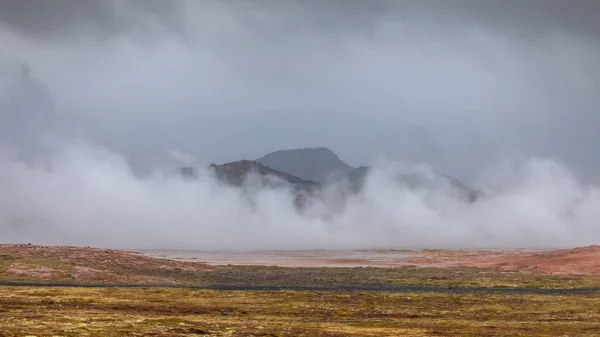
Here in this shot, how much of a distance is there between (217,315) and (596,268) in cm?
9075

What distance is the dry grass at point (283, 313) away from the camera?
190 ft

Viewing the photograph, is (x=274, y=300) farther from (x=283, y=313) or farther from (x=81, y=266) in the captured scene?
(x=81, y=266)

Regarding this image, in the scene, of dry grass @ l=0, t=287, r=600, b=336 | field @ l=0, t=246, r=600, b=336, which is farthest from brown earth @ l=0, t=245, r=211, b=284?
dry grass @ l=0, t=287, r=600, b=336

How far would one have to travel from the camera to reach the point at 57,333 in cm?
5231

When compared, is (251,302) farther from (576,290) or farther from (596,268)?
(596,268)

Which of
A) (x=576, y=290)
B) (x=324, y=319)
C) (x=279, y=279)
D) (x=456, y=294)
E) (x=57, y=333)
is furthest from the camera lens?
(x=279, y=279)

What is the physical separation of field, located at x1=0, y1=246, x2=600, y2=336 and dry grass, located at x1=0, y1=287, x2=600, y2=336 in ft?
0.36

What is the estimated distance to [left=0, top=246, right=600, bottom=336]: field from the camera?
59656 mm

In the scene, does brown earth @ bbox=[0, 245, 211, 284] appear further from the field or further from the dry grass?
the dry grass

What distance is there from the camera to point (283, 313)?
237 feet

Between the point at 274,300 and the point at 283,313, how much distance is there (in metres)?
12.0

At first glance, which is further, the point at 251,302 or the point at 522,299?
the point at 522,299

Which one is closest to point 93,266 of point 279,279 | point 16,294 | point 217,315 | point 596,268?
point 279,279

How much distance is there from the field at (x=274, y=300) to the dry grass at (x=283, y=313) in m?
0.11
